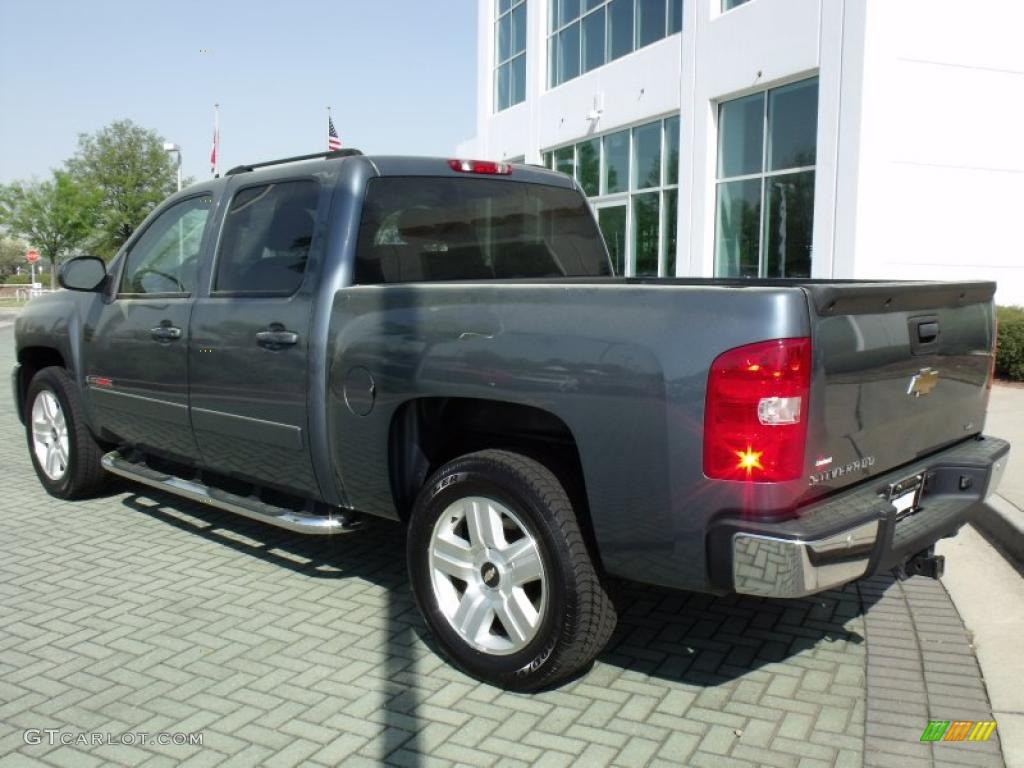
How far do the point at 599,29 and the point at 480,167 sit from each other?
15.2 metres

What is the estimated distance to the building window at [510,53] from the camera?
22.6m

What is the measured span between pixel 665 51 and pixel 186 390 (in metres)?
13.2

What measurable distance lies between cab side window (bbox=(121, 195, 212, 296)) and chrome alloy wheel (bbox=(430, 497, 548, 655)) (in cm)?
223

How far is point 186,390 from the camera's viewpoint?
16.1 ft

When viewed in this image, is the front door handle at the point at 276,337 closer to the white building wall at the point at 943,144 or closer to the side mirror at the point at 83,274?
the side mirror at the point at 83,274

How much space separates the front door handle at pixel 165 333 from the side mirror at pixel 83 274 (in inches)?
27.4

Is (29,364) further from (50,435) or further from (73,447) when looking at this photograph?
(73,447)

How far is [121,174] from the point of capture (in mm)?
59125

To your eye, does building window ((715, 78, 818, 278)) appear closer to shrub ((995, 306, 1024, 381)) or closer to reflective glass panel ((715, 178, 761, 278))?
reflective glass panel ((715, 178, 761, 278))

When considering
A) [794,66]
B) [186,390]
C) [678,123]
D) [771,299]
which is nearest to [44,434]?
[186,390]

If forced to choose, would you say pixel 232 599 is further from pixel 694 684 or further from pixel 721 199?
pixel 721 199

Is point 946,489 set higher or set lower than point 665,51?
lower

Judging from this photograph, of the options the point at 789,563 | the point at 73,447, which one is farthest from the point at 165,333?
the point at 789,563

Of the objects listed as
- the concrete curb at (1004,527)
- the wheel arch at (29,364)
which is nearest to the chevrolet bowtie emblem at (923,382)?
the concrete curb at (1004,527)
